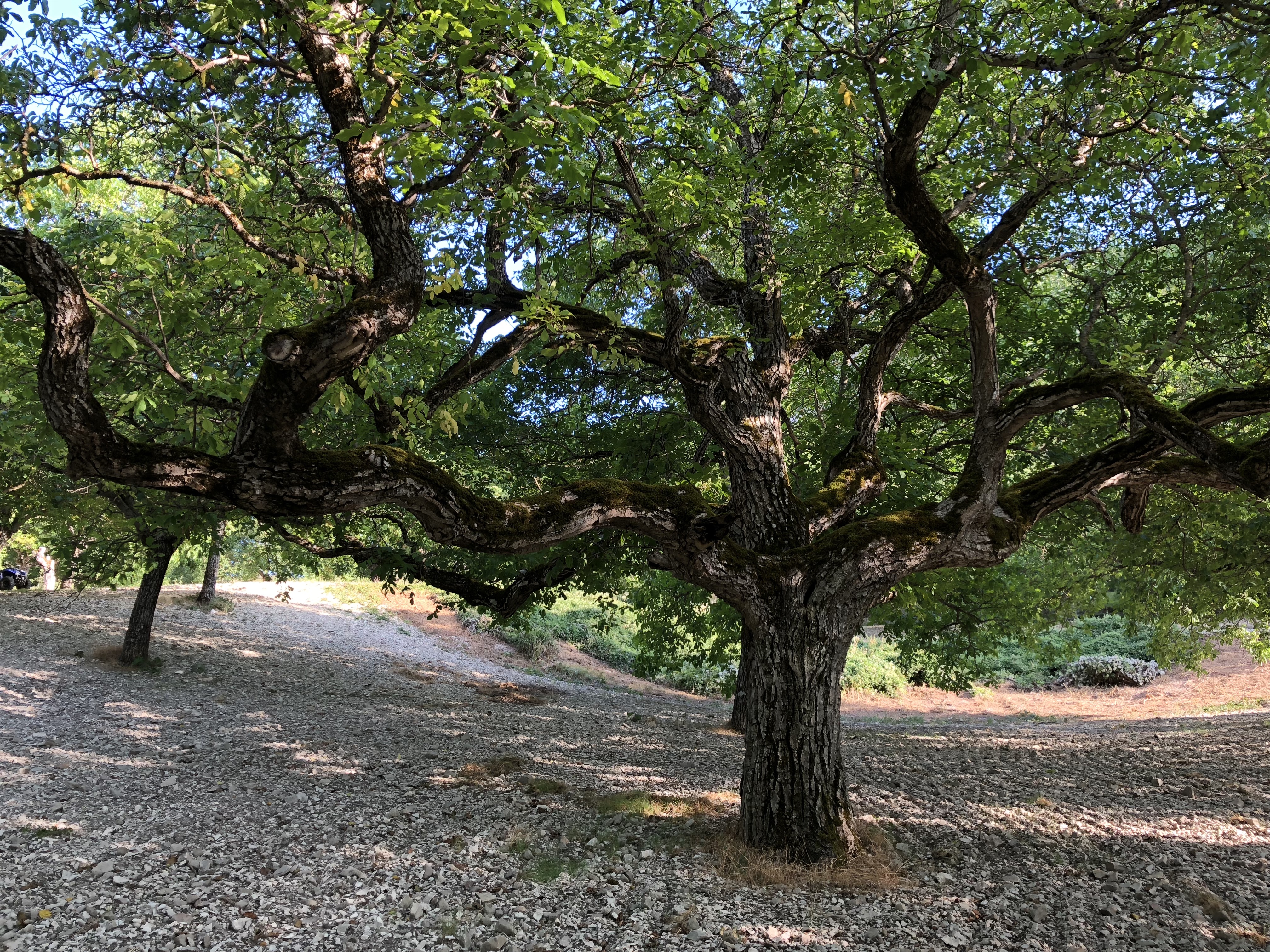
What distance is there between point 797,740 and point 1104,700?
20.1m

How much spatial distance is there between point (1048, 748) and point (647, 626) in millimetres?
6573

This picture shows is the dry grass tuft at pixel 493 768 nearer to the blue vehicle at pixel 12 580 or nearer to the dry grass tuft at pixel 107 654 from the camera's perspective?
the dry grass tuft at pixel 107 654

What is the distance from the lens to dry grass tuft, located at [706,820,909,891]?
17.2 feet

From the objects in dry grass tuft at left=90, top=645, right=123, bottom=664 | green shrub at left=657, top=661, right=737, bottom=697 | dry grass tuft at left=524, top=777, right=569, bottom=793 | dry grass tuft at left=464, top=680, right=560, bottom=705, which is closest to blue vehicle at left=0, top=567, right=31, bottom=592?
dry grass tuft at left=90, top=645, right=123, bottom=664

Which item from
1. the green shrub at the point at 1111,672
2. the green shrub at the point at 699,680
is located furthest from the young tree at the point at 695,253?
the green shrub at the point at 1111,672

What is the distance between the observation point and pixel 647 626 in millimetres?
13758

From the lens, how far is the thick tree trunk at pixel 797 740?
566cm

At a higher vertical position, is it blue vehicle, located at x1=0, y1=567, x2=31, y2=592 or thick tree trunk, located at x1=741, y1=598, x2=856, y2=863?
thick tree trunk, located at x1=741, y1=598, x2=856, y2=863

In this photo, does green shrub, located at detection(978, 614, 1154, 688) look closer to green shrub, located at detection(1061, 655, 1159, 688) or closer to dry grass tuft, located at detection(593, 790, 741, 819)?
green shrub, located at detection(1061, 655, 1159, 688)

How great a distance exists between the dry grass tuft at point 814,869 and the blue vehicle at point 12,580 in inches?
905

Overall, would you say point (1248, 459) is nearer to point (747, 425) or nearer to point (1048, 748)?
point (747, 425)

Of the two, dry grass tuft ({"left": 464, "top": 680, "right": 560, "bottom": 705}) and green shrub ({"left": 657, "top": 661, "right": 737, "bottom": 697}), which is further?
green shrub ({"left": 657, "top": 661, "right": 737, "bottom": 697})

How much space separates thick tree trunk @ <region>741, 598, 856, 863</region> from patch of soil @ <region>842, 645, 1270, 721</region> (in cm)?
1268

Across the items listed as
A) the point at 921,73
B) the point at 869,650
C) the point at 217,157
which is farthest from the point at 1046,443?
the point at 869,650
